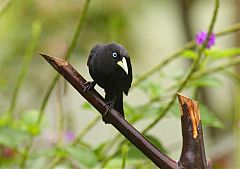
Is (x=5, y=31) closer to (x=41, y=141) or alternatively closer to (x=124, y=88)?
(x=41, y=141)

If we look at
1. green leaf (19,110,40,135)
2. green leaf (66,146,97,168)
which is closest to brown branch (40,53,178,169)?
green leaf (66,146,97,168)

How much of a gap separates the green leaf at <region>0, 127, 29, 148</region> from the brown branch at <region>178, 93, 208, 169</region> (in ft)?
1.10

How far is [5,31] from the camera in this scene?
210cm

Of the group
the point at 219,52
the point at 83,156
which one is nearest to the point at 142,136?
the point at 83,156

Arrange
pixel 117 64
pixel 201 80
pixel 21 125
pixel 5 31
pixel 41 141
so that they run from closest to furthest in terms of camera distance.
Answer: pixel 117 64, pixel 201 80, pixel 21 125, pixel 41 141, pixel 5 31

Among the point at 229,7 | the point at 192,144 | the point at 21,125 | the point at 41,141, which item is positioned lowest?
the point at 192,144

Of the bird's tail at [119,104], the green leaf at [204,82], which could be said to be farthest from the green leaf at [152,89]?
the bird's tail at [119,104]

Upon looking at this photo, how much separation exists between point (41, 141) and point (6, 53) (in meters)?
0.86

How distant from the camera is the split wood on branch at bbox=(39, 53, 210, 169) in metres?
0.54

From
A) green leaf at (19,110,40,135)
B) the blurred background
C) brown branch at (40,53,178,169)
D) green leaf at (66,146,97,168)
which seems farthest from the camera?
the blurred background

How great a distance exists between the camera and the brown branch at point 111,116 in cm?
54

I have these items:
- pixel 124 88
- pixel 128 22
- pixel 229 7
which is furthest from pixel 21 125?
pixel 229 7

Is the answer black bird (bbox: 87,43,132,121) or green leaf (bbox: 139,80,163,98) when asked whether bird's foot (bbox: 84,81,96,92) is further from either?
green leaf (bbox: 139,80,163,98)

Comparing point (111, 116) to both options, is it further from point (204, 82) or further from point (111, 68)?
point (204, 82)
